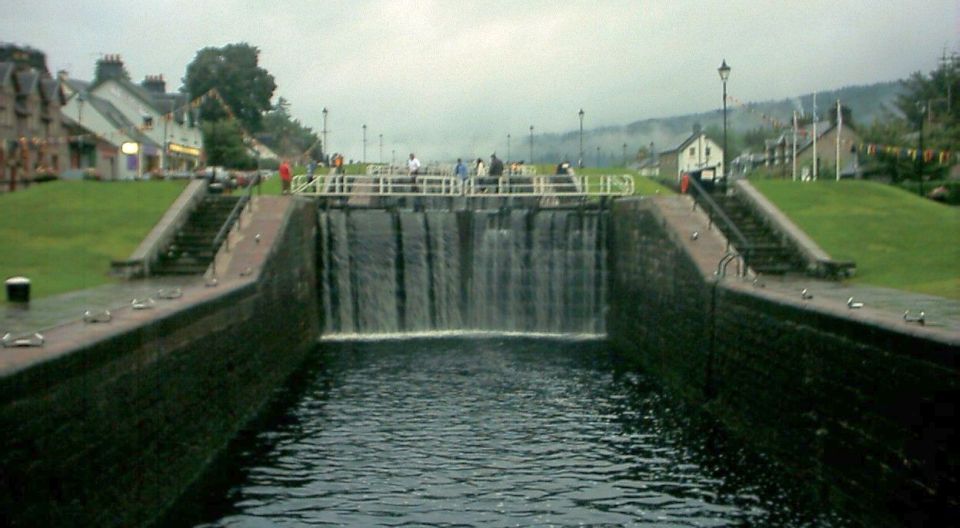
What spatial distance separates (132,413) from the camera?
12289mm

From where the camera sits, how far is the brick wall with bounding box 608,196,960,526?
11.1 meters

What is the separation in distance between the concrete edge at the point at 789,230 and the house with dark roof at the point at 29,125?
31638 millimetres

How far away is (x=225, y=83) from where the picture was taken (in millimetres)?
99312

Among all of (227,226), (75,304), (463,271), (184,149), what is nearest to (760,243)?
(463,271)

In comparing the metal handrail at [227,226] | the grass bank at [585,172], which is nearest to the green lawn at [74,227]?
the metal handrail at [227,226]

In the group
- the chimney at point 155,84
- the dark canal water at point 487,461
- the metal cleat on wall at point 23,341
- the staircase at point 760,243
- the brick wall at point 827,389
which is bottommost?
the dark canal water at point 487,461

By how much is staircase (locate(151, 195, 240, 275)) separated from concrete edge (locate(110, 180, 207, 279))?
17 centimetres

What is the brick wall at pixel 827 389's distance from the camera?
11.1 metres

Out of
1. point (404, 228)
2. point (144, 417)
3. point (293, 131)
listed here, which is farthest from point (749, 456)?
point (293, 131)

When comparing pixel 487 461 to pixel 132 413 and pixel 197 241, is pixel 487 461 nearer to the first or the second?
pixel 132 413

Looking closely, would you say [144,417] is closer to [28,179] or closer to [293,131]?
[28,179]

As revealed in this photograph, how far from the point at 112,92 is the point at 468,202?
50.6 metres

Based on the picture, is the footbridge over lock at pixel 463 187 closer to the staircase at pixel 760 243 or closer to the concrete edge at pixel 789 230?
the staircase at pixel 760 243

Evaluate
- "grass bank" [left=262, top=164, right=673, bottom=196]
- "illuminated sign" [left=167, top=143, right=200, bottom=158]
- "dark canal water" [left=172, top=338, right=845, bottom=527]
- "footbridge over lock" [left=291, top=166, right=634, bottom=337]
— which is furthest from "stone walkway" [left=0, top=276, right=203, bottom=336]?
"illuminated sign" [left=167, top=143, right=200, bottom=158]
